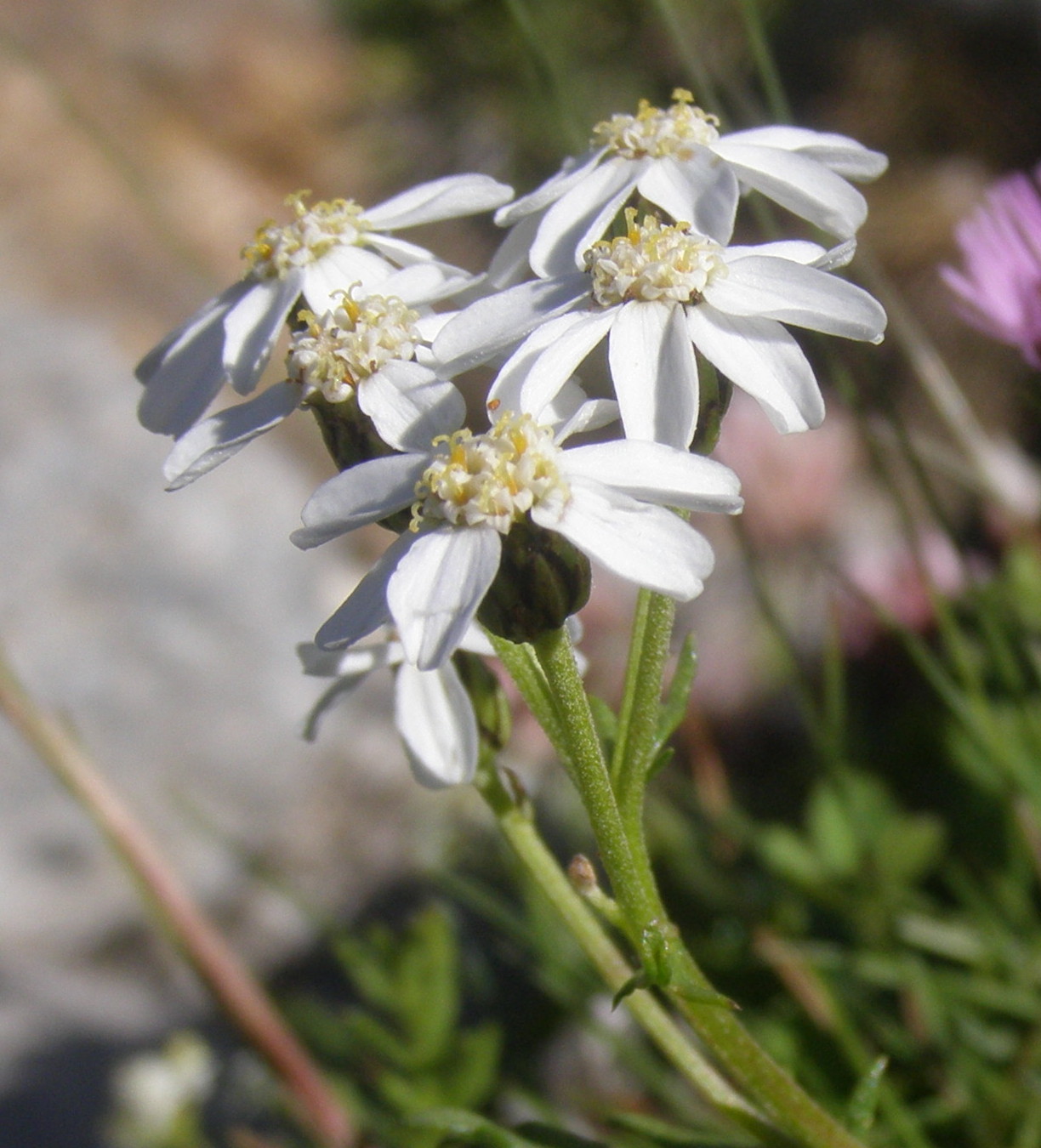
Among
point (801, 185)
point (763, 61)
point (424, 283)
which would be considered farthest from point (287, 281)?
point (763, 61)

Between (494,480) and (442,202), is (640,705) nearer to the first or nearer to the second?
(494,480)

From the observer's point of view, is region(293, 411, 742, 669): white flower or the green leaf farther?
the green leaf

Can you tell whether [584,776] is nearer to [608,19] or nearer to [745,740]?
[745,740]

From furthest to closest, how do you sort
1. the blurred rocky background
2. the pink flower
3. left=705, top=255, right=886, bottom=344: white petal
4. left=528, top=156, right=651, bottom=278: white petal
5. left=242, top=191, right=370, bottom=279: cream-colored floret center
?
the blurred rocky background
the pink flower
left=242, top=191, right=370, bottom=279: cream-colored floret center
left=528, top=156, right=651, bottom=278: white petal
left=705, top=255, right=886, bottom=344: white petal

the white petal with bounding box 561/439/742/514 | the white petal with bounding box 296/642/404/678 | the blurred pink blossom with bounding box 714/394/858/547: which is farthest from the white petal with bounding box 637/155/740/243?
the blurred pink blossom with bounding box 714/394/858/547

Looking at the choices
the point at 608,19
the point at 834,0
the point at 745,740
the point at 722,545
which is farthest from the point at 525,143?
the point at 745,740

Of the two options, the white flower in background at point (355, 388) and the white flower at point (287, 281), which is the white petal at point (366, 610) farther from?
the white flower at point (287, 281)

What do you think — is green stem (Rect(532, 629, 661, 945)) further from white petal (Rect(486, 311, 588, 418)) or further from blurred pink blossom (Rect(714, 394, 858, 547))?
blurred pink blossom (Rect(714, 394, 858, 547))

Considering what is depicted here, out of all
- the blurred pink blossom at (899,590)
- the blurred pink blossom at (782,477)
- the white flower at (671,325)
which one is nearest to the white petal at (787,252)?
the white flower at (671,325)
